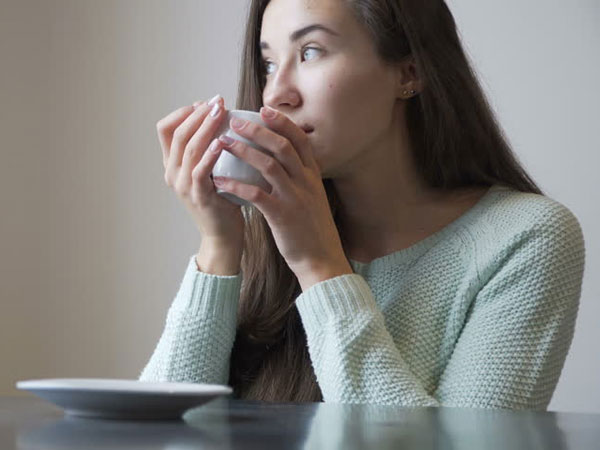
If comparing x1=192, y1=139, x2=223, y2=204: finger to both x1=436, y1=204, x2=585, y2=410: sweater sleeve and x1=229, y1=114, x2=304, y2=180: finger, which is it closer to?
x1=229, y1=114, x2=304, y2=180: finger

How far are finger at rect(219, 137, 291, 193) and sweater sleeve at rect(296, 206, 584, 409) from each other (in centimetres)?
13

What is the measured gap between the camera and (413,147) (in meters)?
1.33

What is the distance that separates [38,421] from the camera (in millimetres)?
468

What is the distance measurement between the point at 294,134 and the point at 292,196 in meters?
0.07

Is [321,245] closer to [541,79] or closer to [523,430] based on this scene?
[523,430]

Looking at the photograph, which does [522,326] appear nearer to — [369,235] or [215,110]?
[369,235]

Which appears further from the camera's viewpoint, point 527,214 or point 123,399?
point 527,214

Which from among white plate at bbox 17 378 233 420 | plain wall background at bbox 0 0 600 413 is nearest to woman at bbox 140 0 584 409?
white plate at bbox 17 378 233 420

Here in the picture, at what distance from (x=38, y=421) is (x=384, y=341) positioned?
23.4 inches

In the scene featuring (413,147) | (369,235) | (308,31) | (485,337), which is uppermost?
(308,31)

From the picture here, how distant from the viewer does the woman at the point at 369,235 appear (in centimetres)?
104

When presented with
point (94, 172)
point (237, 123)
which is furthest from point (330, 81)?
point (94, 172)

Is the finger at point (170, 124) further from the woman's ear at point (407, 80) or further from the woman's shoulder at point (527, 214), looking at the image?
the woman's shoulder at point (527, 214)

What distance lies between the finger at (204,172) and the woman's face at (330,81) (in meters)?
0.14
